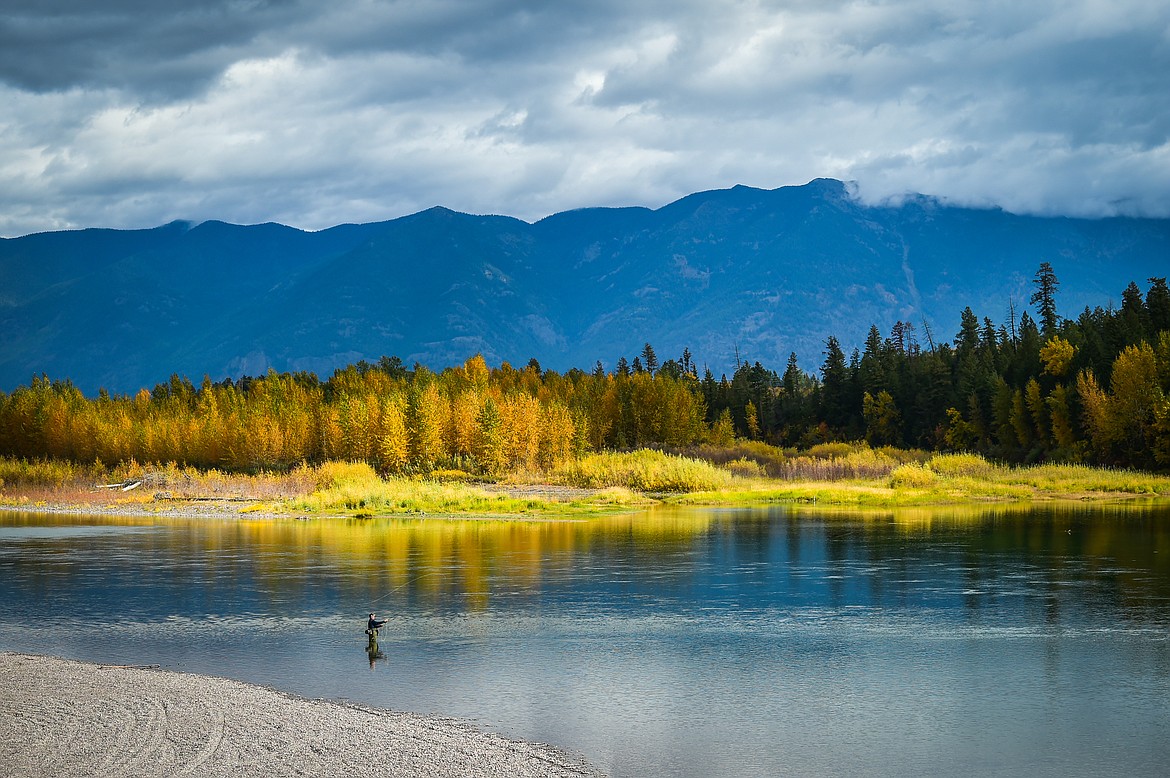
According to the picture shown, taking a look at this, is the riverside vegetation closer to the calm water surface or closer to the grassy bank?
the grassy bank

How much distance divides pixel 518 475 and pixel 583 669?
74.8 m

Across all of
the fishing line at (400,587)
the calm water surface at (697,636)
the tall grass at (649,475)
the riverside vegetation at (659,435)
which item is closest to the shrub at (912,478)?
the riverside vegetation at (659,435)

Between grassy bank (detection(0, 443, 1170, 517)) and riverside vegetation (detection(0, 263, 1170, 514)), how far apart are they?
11.9 inches

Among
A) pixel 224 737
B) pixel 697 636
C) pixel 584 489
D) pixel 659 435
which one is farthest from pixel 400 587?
pixel 659 435

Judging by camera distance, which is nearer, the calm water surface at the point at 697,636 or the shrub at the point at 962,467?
the calm water surface at the point at 697,636

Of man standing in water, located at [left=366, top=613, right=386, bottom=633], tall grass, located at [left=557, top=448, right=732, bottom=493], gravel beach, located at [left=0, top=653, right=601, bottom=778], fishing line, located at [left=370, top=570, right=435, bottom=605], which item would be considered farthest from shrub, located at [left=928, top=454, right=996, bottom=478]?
gravel beach, located at [left=0, top=653, right=601, bottom=778]

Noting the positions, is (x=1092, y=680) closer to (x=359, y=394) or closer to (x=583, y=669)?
(x=583, y=669)

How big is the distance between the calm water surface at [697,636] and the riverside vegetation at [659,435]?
90.3ft

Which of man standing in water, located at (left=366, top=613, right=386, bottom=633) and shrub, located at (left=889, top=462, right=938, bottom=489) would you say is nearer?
man standing in water, located at (left=366, top=613, right=386, bottom=633)

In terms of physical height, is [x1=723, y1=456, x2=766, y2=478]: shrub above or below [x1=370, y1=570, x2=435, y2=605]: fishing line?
above

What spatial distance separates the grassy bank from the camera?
2746 inches

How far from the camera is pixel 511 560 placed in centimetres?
3934

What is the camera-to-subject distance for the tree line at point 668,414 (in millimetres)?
98750

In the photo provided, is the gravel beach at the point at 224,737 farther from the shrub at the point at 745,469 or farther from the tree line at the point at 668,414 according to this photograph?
the tree line at the point at 668,414
